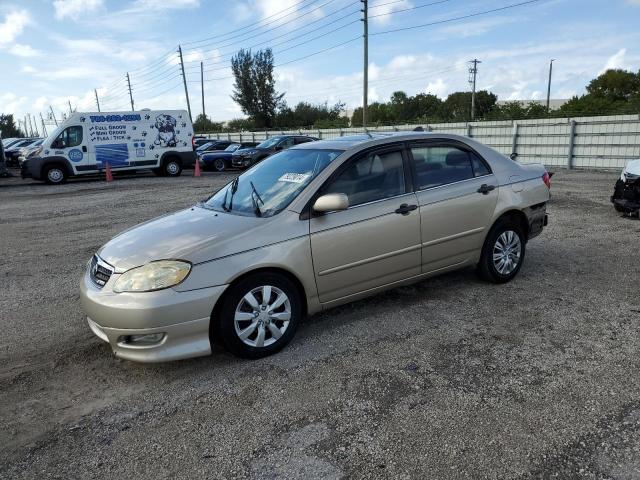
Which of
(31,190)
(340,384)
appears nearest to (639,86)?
(31,190)

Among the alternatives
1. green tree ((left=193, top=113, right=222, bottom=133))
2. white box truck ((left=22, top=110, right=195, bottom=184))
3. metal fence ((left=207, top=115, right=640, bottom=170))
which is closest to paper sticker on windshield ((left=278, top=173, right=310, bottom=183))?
metal fence ((left=207, top=115, right=640, bottom=170))

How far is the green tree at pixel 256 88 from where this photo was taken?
71875 mm

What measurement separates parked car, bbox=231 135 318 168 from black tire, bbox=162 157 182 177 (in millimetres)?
2763

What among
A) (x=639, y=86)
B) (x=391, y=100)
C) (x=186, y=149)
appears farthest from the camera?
(x=391, y=100)

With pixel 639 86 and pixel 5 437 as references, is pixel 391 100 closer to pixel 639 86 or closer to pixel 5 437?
pixel 639 86

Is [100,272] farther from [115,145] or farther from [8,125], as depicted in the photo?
[8,125]

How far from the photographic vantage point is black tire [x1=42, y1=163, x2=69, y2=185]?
1759 cm

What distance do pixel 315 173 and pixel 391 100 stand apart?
9074 cm

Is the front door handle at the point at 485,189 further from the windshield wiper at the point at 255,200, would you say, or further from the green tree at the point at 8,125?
the green tree at the point at 8,125

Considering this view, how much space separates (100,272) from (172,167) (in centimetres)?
1724

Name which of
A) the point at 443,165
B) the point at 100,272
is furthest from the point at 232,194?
the point at 443,165

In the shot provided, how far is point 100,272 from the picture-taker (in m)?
3.67

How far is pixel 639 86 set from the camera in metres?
52.5

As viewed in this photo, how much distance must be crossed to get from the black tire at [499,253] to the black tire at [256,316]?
2.19 m
